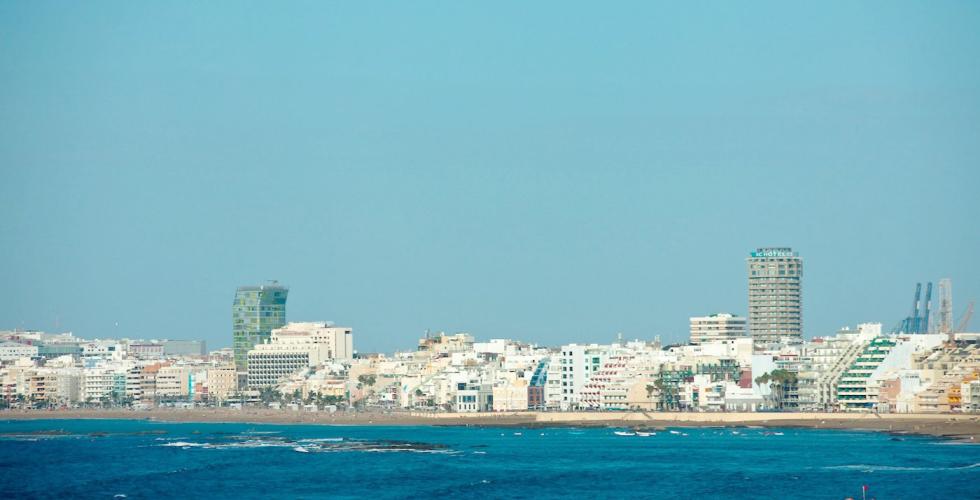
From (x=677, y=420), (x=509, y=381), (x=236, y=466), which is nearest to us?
(x=236, y=466)

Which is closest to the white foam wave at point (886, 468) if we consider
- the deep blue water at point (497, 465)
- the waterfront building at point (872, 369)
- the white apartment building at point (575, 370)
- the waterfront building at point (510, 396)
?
the deep blue water at point (497, 465)

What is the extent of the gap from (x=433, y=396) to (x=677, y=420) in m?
44.8

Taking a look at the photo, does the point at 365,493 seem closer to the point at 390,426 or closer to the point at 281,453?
the point at 281,453

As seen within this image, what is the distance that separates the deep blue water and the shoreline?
15.3 ft

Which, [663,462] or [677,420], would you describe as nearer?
[663,462]

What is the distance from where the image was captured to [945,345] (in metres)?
155

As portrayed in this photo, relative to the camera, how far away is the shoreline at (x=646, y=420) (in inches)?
5251

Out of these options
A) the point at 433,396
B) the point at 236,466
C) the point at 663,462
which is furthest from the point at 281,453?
the point at 433,396

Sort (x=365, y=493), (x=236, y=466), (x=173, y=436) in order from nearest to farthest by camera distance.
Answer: (x=365, y=493)
(x=236, y=466)
(x=173, y=436)

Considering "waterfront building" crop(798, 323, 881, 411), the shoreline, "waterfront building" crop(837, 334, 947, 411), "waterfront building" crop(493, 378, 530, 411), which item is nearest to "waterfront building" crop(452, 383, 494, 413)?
"waterfront building" crop(493, 378, 530, 411)

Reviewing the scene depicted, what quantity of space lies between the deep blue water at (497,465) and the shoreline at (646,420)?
15.3 feet

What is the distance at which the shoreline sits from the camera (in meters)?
133

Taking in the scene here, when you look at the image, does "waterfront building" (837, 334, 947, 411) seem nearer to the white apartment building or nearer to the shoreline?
the shoreline

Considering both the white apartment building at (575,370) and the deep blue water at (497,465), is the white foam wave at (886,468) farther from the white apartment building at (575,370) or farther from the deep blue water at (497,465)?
the white apartment building at (575,370)
